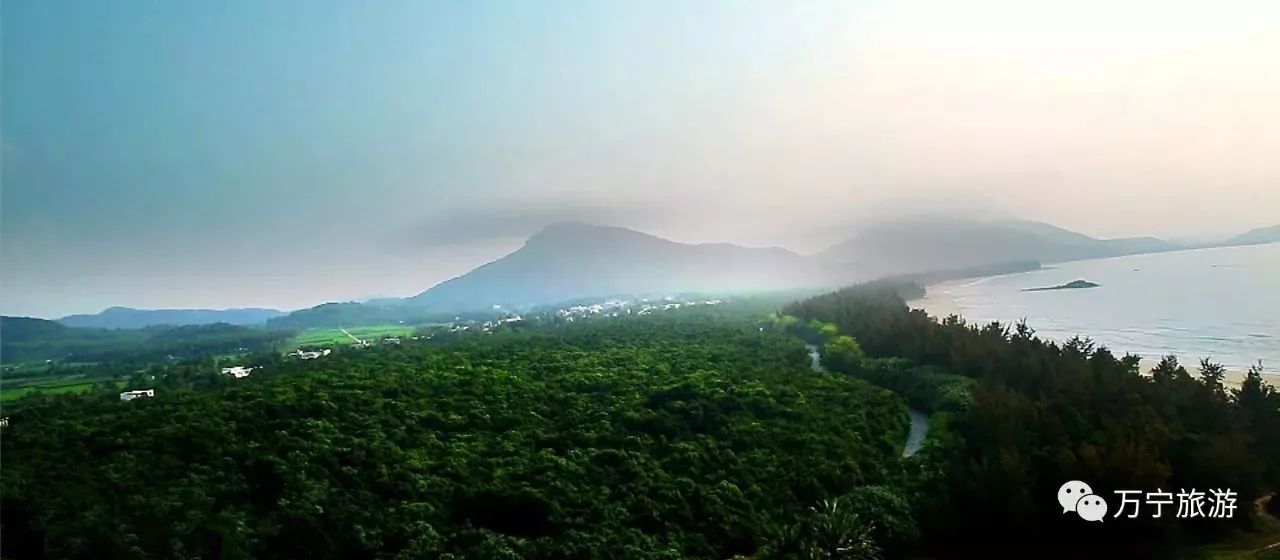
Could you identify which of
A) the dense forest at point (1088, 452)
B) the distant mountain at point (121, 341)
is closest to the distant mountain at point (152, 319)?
the distant mountain at point (121, 341)

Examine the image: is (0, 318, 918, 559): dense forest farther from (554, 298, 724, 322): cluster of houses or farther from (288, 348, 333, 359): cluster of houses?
(554, 298, 724, 322): cluster of houses

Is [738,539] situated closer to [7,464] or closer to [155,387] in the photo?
[7,464]

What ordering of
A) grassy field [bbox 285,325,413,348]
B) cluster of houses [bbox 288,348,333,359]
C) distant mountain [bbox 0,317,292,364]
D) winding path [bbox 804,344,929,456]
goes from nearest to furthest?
distant mountain [bbox 0,317,292,364]
winding path [bbox 804,344,929,456]
cluster of houses [bbox 288,348,333,359]
grassy field [bbox 285,325,413,348]

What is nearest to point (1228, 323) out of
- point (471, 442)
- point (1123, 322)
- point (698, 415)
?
point (1123, 322)

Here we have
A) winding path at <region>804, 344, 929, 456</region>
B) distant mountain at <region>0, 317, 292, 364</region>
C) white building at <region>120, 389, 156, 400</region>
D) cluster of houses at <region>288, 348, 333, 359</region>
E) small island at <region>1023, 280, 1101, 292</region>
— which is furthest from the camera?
small island at <region>1023, 280, 1101, 292</region>

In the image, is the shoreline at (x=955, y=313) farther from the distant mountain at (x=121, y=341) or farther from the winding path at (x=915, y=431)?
the distant mountain at (x=121, y=341)

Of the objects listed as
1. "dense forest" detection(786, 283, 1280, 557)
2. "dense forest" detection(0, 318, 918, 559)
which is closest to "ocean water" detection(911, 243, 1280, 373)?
"dense forest" detection(786, 283, 1280, 557)
